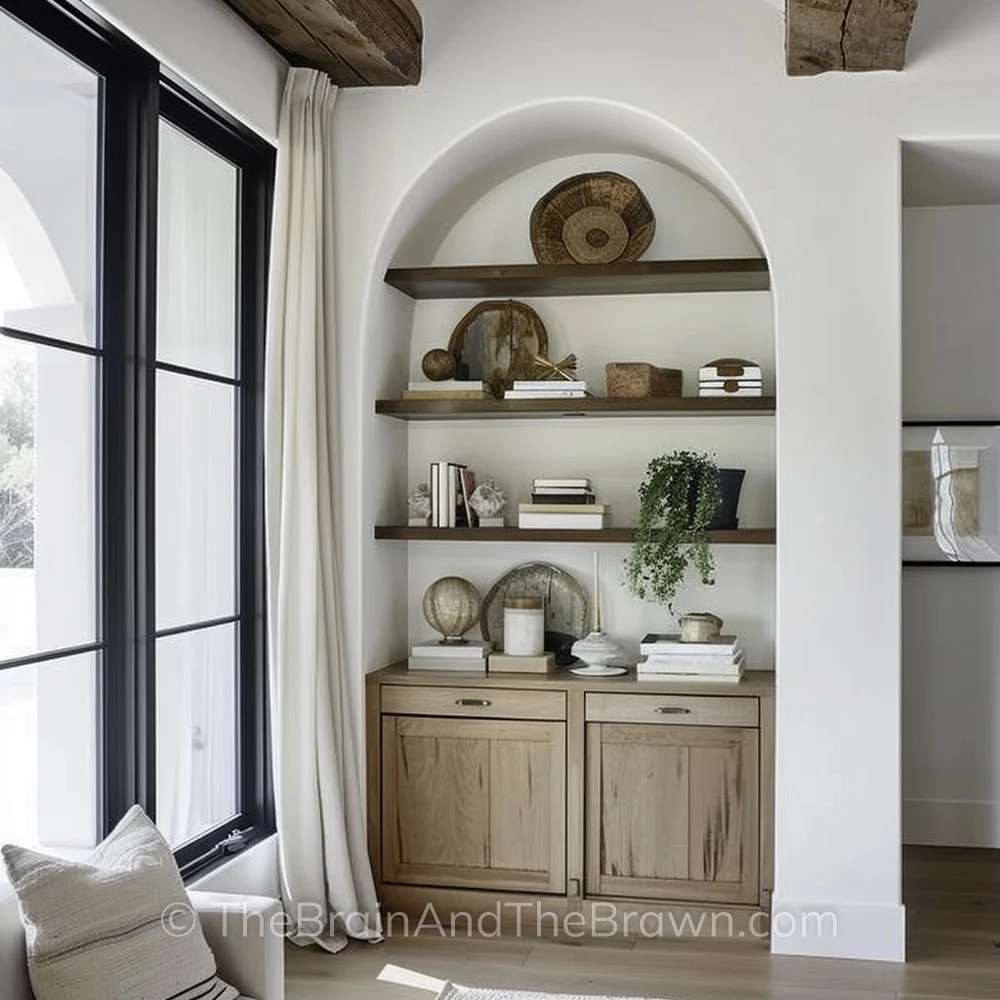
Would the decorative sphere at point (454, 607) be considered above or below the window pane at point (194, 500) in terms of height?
below

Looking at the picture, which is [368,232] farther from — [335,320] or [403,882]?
[403,882]

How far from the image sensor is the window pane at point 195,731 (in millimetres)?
3678

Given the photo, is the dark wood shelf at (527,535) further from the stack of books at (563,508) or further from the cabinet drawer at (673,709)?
the cabinet drawer at (673,709)

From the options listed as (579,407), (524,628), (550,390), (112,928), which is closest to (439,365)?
(550,390)

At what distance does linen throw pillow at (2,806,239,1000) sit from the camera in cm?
240

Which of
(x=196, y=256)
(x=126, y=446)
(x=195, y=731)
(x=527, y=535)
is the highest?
(x=196, y=256)

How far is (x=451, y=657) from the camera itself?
176 inches

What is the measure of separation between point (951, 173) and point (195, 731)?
2899 millimetres

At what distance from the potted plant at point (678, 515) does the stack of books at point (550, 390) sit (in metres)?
0.34

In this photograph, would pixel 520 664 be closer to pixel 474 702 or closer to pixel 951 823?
pixel 474 702

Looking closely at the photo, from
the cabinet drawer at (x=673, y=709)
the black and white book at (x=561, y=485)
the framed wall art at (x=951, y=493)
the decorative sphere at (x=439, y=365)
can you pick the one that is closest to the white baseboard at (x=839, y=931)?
the cabinet drawer at (x=673, y=709)

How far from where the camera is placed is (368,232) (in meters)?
4.29

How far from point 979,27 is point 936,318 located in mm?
1325

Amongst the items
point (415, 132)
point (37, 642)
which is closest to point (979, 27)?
point (415, 132)
